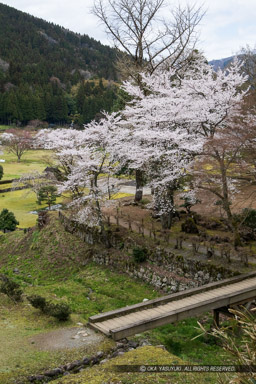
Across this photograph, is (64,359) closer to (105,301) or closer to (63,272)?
(105,301)

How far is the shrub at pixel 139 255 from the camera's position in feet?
51.2

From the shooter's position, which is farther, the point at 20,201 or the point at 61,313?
the point at 20,201

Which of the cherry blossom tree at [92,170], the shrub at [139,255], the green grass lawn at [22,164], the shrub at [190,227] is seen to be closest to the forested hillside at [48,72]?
the green grass lawn at [22,164]

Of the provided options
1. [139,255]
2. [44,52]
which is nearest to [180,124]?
[139,255]

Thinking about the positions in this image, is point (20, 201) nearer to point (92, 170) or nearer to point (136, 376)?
Result: point (92, 170)

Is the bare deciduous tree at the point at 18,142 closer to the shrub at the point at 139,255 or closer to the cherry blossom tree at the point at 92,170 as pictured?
the cherry blossom tree at the point at 92,170

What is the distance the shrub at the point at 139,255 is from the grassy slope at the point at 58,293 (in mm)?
926

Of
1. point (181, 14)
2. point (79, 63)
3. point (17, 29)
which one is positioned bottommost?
point (181, 14)

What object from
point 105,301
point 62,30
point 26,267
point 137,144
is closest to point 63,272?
point 26,267

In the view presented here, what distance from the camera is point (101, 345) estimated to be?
27.3 feet

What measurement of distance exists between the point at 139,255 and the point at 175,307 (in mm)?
5502

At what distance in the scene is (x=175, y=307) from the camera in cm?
1021

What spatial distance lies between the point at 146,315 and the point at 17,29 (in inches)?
7476

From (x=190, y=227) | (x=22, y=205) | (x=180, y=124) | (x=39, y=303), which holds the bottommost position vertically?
(x=22, y=205)
